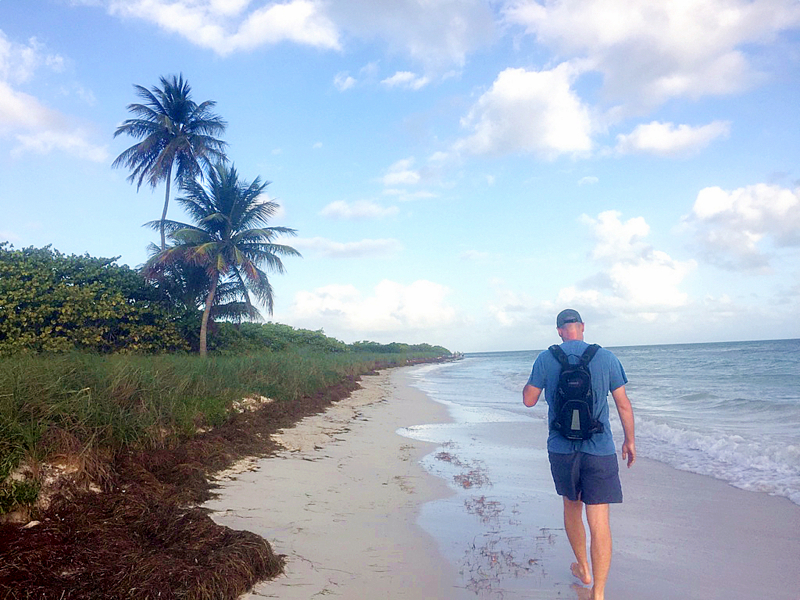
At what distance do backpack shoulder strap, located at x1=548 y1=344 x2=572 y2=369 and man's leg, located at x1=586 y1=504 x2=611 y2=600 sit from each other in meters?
→ 0.93

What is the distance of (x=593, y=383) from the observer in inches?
136

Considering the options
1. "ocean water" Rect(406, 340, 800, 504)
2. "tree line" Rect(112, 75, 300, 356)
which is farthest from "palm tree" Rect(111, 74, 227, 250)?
"ocean water" Rect(406, 340, 800, 504)

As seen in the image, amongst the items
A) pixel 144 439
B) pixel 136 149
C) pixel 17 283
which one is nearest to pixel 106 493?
pixel 144 439

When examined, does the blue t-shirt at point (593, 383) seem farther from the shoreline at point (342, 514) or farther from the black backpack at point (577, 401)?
the shoreline at point (342, 514)

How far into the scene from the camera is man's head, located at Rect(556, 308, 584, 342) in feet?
12.5

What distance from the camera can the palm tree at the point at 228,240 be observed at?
1977 cm

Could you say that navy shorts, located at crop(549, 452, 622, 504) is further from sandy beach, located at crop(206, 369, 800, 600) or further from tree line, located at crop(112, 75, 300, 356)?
tree line, located at crop(112, 75, 300, 356)

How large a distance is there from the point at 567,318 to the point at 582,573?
68.2 inches

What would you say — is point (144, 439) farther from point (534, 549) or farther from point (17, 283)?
point (17, 283)

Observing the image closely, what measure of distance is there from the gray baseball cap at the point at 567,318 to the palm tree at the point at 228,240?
1740 centimetres

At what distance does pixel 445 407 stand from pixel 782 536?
35.7 feet

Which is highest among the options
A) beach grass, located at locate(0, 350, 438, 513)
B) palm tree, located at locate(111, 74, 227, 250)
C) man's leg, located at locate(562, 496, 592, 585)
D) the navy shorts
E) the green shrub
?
palm tree, located at locate(111, 74, 227, 250)

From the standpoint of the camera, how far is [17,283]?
14.9m

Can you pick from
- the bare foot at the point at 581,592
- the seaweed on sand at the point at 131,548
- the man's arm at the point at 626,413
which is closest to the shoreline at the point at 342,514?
the seaweed on sand at the point at 131,548
